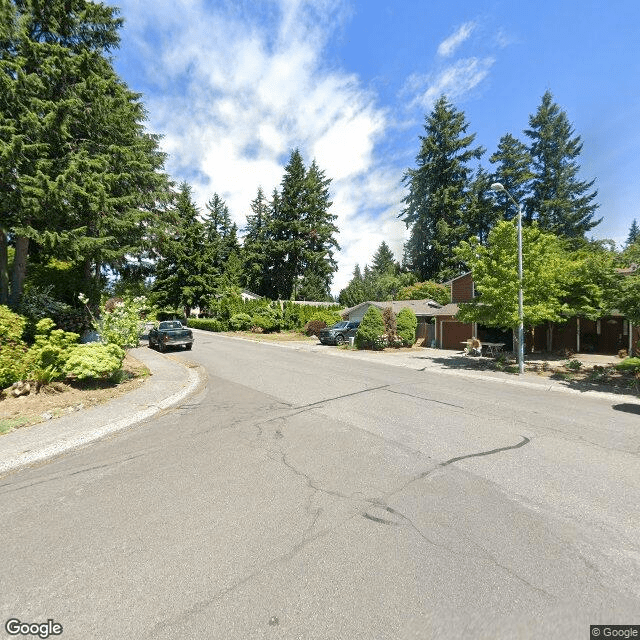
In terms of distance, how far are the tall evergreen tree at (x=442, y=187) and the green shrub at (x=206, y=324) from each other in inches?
1065

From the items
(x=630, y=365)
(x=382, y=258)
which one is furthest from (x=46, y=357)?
(x=382, y=258)

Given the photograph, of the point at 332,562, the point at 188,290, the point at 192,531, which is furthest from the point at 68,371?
the point at 188,290

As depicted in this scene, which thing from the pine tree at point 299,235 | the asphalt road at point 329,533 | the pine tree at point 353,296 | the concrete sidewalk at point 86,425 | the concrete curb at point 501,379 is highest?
the pine tree at point 299,235

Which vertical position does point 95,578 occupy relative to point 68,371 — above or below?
below

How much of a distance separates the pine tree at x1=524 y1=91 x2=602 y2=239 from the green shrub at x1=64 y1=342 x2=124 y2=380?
43.6 meters

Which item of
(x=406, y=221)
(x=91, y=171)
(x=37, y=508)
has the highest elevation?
(x=406, y=221)

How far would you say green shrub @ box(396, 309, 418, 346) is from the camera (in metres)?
22.2

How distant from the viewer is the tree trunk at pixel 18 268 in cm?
1165

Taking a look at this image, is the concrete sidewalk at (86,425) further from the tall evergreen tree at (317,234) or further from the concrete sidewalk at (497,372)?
the tall evergreen tree at (317,234)

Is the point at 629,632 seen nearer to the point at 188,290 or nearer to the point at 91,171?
the point at 91,171

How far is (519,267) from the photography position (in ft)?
40.7

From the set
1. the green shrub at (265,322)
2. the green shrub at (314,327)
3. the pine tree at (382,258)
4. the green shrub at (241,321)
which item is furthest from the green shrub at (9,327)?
the pine tree at (382,258)

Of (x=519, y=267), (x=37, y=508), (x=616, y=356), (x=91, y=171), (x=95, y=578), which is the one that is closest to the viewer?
(x=95, y=578)

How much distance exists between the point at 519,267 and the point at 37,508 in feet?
45.9
